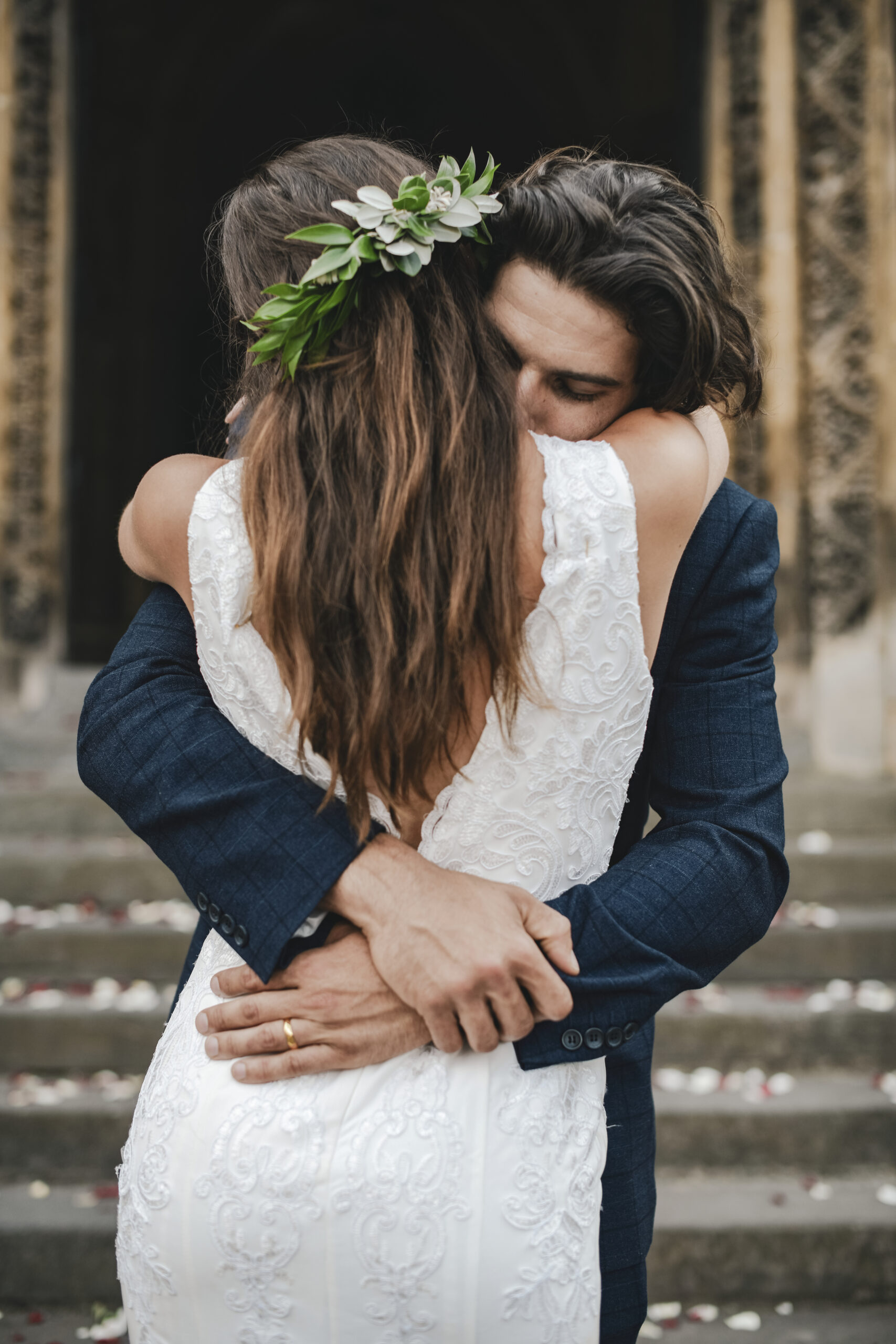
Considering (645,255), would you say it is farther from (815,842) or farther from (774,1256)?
(815,842)

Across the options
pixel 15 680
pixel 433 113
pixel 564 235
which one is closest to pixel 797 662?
pixel 15 680

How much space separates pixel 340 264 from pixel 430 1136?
0.81 metres

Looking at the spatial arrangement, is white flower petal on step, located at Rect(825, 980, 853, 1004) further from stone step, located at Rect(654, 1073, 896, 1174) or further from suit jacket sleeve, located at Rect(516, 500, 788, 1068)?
suit jacket sleeve, located at Rect(516, 500, 788, 1068)

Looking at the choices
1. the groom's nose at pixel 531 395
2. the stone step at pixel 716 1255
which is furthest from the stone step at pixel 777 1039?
the groom's nose at pixel 531 395

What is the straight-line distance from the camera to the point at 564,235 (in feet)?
3.58

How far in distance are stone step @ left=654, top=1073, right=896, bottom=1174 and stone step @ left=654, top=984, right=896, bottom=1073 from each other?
19 centimetres

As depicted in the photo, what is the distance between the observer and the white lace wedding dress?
94 centimetres

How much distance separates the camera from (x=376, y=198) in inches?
39.4

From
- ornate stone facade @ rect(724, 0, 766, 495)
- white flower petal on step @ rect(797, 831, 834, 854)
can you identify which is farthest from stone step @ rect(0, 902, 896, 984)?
ornate stone facade @ rect(724, 0, 766, 495)

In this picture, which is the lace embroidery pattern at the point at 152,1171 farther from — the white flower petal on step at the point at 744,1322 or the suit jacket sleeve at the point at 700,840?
the white flower petal on step at the point at 744,1322

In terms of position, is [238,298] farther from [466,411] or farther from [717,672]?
[717,672]

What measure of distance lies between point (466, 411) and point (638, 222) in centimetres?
30

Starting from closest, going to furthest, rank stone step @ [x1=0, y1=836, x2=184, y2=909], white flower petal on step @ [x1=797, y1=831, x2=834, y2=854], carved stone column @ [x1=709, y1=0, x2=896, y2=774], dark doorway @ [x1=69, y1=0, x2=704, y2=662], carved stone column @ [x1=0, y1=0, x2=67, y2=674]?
stone step @ [x1=0, y1=836, x2=184, y2=909]
white flower petal on step @ [x1=797, y1=831, x2=834, y2=854]
carved stone column @ [x1=709, y1=0, x2=896, y2=774]
carved stone column @ [x1=0, y1=0, x2=67, y2=674]
dark doorway @ [x1=69, y1=0, x2=704, y2=662]

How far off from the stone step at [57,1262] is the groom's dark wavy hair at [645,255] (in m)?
2.48
